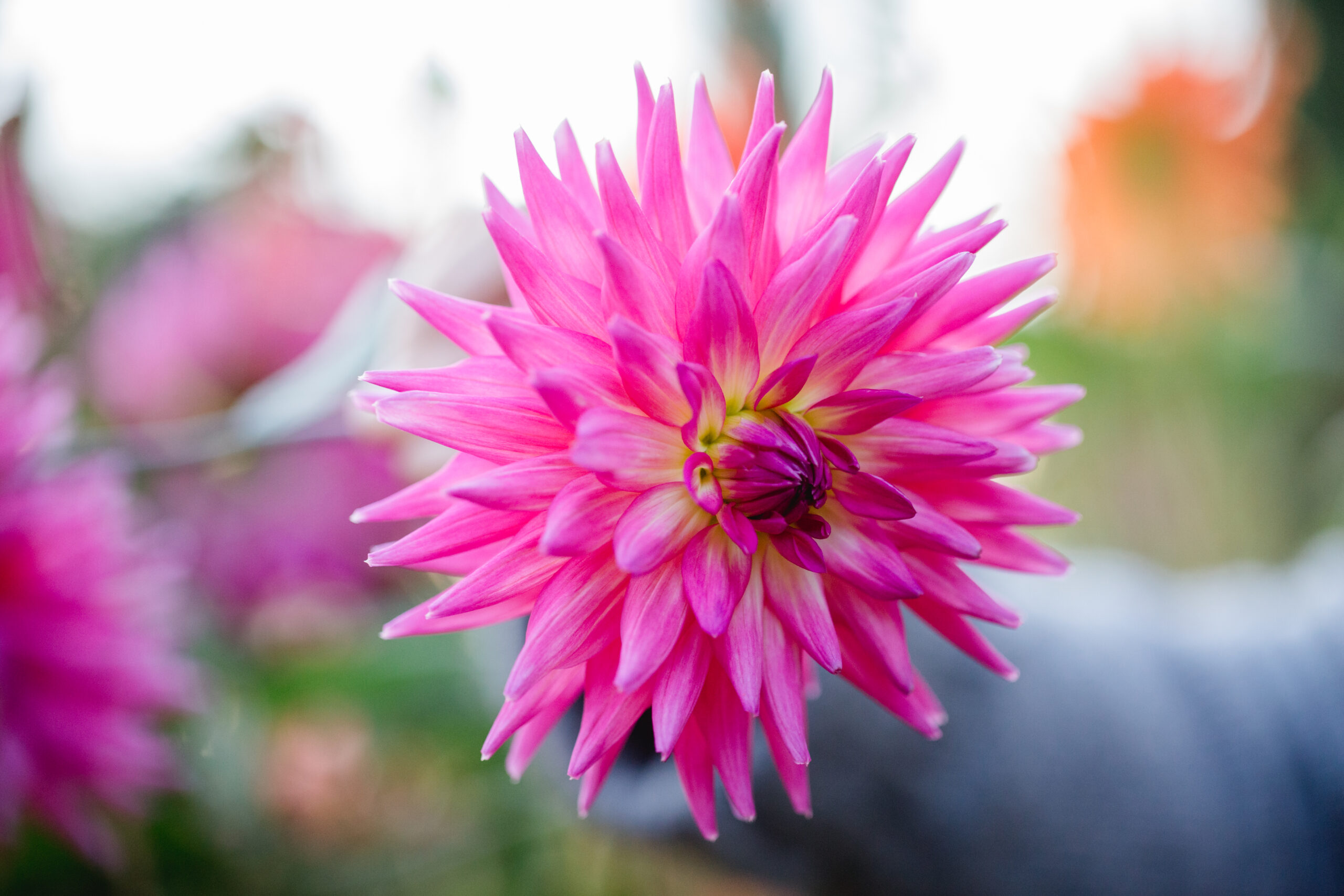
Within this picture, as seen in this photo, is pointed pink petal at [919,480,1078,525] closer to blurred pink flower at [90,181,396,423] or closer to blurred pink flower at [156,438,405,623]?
blurred pink flower at [156,438,405,623]

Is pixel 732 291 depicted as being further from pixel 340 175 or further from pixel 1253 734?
pixel 340 175

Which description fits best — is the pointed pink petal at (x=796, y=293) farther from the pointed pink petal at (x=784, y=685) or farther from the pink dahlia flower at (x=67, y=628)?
the pink dahlia flower at (x=67, y=628)

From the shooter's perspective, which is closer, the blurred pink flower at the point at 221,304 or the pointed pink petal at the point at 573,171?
the pointed pink petal at the point at 573,171

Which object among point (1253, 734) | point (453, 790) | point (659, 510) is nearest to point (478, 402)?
point (659, 510)

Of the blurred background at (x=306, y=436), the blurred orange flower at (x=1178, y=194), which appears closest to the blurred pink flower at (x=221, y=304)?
the blurred background at (x=306, y=436)

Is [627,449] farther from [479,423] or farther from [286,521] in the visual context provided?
[286,521]

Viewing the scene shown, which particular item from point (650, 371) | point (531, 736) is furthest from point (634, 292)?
point (531, 736)
